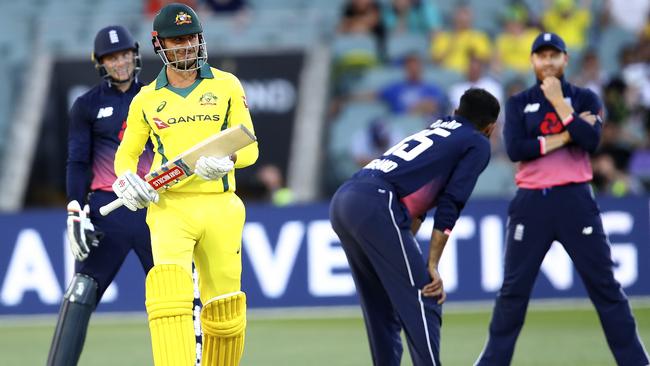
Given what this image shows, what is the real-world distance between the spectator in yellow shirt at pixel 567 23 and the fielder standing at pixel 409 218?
9.95 meters

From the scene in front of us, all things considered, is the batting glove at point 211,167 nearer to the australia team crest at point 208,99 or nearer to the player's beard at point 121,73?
the australia team crest at point 208,99

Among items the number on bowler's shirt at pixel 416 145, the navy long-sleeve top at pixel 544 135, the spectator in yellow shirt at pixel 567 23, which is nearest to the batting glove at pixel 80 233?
the number on bowler's shirt at pixel 416 145

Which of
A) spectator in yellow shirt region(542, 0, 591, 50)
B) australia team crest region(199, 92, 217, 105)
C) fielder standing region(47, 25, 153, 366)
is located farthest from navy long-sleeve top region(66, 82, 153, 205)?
spectator in yellow shirt region(542, 0, 591, 50)

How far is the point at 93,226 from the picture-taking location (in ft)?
23.8

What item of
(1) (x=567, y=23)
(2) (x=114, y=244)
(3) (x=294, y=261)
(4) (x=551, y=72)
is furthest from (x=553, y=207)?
(1) (x=567, y=23)

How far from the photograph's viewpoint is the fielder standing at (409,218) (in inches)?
249

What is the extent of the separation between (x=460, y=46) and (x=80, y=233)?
9408 mm

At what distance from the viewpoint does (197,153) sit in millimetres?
6156

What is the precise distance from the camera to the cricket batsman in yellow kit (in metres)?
6.27

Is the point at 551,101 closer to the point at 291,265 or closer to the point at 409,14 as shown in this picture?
the point at 291,265

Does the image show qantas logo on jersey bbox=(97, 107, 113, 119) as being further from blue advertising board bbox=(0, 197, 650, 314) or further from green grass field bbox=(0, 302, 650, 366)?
blue advertising board bbox=(0, 197, 650, 314)

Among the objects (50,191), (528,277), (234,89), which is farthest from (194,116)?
(50,191)

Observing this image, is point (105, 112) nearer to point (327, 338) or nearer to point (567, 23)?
point (327, 338)

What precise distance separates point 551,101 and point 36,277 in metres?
6.72
